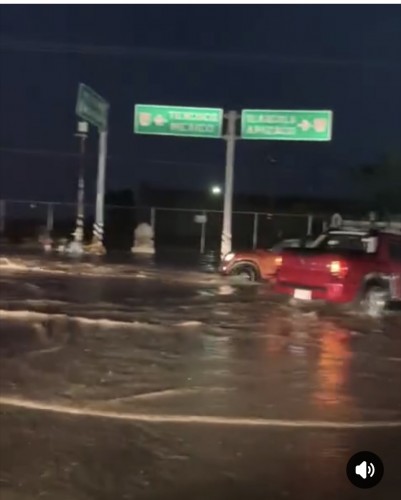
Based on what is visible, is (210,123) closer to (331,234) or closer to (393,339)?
(331,234)

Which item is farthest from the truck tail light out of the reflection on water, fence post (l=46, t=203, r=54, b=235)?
fence post (l=46, t=203, r=54, b=235)

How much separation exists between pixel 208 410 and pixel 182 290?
46.1ft

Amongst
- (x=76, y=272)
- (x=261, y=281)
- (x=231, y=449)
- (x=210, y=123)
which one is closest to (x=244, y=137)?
(x=210, y=123)

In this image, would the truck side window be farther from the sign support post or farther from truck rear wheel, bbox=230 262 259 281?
the sign support post

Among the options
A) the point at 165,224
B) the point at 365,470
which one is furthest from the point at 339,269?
the point at 165,224

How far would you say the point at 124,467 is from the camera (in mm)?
6180

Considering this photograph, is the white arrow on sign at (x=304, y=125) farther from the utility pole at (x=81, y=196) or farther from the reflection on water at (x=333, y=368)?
the reflection on water at (x=333, y=368)

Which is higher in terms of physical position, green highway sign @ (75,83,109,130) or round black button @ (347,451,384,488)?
green highway sign @ (75,83,109,130)

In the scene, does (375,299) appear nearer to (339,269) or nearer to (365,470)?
(339,269)

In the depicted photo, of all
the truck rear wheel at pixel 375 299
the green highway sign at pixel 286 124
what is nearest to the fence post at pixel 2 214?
the green highway sign at pixel 286 124

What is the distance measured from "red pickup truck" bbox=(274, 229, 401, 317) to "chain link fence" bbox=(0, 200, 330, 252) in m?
25.2

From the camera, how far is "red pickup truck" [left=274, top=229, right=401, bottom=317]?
16.6m

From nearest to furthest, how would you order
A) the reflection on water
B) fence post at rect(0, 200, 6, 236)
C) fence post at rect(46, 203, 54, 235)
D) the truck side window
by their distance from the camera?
the reflection on water, the truck side window, fence post at rect(46, 203, 54, 235), fence post at rect(0, 200, 6, 236)

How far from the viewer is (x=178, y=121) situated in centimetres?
3828
